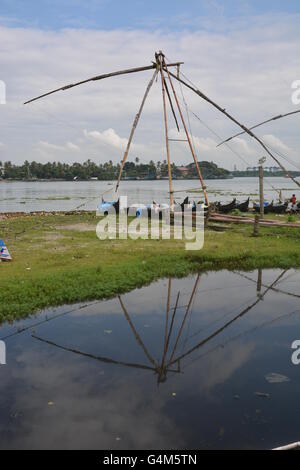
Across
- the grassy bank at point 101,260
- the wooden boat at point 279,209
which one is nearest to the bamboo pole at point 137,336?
the grassy bank at point 101,260

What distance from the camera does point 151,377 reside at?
670cm

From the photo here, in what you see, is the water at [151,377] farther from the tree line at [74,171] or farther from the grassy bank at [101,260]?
the tree line at [74,171]

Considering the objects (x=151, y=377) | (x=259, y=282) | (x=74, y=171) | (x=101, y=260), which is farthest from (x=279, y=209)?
(x=74, y=171)

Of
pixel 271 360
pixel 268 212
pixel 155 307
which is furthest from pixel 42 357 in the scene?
pixel 268 212

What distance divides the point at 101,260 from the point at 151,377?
742 cm

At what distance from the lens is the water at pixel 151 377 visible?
524 centimetres

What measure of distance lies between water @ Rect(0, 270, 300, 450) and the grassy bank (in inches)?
27.3

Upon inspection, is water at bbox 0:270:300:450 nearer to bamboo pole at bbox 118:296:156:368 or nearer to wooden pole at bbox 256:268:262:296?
bamboo pole at bbox 118:296:156:368

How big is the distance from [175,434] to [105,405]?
118 centimetres

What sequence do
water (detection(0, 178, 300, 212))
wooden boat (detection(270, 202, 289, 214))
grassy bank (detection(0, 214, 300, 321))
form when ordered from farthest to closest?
1. water (detection(0, 178, 300, 212))
2. wooden boat (detection(270, 202, 289, 214))
3. grassy bank (detection(0, 214, 300, 321))

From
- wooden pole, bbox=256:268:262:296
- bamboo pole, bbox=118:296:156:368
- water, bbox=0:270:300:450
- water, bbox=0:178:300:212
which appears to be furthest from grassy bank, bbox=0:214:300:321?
water, bbox=0:178:300:212

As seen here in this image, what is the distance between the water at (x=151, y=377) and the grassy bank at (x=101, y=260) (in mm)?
694

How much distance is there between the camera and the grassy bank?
10227 mm

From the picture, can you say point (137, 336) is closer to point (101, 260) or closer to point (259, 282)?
point (259, 282)
